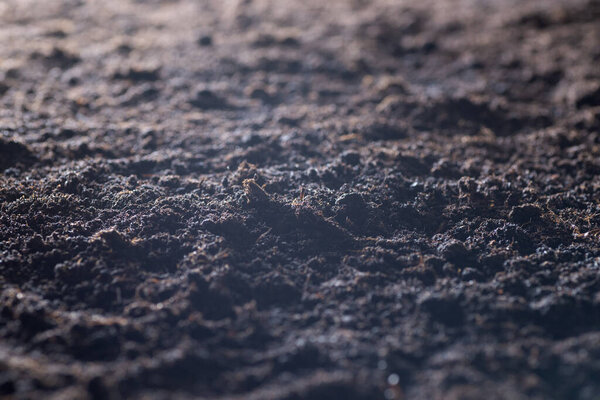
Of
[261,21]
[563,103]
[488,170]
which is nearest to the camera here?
[488,170]

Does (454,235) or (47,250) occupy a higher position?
(47,250)

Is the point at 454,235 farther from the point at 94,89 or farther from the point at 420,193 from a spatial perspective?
the point at 94,89

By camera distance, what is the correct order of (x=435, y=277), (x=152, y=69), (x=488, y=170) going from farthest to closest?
(x=152, y=69), (x=488, y=170), (x=435, y=277)

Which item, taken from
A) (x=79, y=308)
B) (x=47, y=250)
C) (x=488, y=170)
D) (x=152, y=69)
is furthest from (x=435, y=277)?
(x=152, y=69)

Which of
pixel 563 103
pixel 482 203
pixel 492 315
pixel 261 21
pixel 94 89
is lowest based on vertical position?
pixel 492 315

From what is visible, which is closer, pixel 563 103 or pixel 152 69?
pixel 563 103

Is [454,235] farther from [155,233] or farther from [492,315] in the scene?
[155,233]
